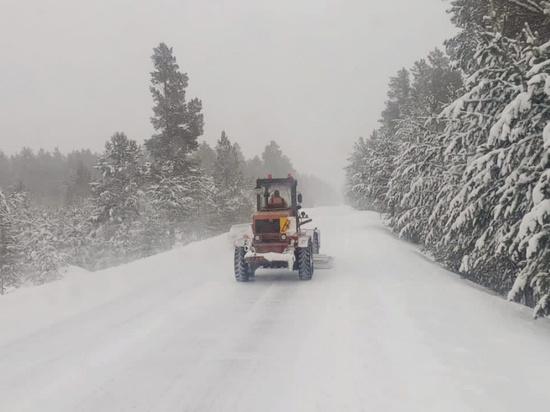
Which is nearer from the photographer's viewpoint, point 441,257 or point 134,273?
point 134,273

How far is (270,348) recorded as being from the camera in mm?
5707

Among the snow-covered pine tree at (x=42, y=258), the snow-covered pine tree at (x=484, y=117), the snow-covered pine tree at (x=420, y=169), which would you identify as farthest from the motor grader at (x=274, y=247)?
the snow-covered pine tree at (x=42, y=258)

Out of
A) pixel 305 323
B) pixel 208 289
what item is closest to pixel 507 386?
pixel 305 323

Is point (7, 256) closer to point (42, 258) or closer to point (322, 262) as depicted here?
point (42, 258)

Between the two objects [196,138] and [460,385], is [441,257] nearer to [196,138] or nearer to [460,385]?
[460,385]

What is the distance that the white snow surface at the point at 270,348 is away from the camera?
13.8ft

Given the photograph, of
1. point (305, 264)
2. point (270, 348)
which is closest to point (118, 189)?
point (305, 264)

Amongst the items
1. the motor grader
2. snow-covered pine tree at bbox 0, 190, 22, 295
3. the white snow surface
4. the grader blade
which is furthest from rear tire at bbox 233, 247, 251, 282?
snow-covered pine tree at bbox 0, 190, 22, 295

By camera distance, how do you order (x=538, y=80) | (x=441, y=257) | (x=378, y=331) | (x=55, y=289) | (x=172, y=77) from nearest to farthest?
(x=378, y=331), (x=538, y=80), (x=55, y=289), (x=441, y=257), (x=172, y=77)

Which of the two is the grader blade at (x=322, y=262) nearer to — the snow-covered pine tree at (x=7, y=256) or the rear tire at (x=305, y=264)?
the rear tire at (x=305, y=264)

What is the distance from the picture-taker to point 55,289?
9430 millimetres

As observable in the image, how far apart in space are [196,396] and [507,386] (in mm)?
3196

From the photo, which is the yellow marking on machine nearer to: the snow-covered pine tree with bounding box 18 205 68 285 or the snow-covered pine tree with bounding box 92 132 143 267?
the snow-covered pine tree with bounding box 92 132 143 267

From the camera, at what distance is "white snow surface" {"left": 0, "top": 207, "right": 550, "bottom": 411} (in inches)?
166
